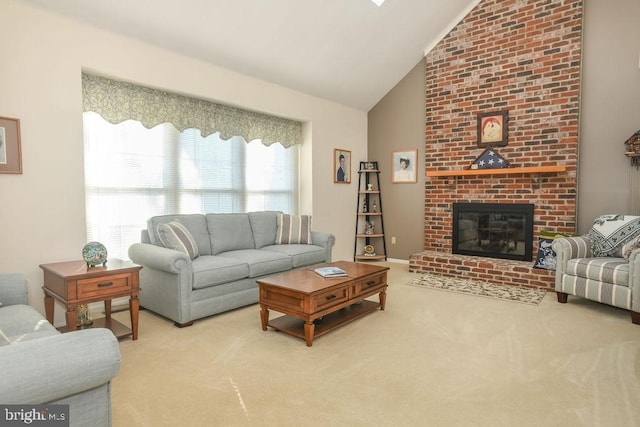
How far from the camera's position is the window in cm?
363

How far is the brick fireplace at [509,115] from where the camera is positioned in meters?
4.59

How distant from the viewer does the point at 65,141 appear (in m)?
3.18

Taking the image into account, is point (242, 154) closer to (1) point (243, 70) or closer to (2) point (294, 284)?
(1) point (243, 70)

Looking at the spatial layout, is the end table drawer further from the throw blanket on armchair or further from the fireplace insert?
the throw blanket on armchair

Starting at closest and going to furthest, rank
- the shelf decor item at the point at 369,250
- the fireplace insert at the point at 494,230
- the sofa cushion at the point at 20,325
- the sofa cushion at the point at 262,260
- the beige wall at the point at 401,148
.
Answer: the sofa cushion at the point at 20,325, the sofa cushion at the point at 262,260, the fireplace insert at the point at 494,230, the beige wall at the point at 401,148, the shelf decor item at the point at 369,250

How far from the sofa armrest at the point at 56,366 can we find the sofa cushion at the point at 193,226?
7.97ft

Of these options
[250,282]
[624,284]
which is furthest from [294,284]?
[624,284]

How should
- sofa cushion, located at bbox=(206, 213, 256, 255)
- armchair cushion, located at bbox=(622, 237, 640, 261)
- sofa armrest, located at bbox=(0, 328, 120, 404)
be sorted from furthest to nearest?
sofa cushion, located at bbox=(206, 213, 256, 255) → armchair cushion, located at bbox=(622, 237, 640, 261) → sofa armrest, located at bbox=(0, 328, 120, 404)

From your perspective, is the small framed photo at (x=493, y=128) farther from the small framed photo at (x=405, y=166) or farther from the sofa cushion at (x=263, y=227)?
the sofa cushion at (x=263, y=227)

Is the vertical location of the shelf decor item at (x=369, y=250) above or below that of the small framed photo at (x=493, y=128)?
below

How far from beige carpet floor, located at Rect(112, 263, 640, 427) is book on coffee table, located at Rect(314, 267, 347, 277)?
17.5 inches

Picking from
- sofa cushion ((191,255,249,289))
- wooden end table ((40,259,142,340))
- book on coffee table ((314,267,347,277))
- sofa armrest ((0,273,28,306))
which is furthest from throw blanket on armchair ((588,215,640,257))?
sofa armrest ((0,273,28,306))

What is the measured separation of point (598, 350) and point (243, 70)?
429cm

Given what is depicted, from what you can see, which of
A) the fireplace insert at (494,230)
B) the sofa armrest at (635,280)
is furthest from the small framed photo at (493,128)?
the sofa armrest at (635,280)
